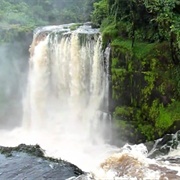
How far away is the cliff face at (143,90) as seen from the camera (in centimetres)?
1351

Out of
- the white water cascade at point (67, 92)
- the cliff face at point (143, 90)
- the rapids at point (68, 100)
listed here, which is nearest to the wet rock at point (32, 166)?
the rapids at point (68, 100)

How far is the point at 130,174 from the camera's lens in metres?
9.15

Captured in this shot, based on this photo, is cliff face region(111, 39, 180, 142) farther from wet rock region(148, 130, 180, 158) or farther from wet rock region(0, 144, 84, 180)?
wet rock region(0, 144, 84, 180)

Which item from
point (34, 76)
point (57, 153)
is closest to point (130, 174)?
point (57, 153)

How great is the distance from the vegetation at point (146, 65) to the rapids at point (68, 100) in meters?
0.77

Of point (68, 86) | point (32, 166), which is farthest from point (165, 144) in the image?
point (68, 86)

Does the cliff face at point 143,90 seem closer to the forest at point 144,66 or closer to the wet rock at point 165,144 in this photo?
the forest at point 144,66

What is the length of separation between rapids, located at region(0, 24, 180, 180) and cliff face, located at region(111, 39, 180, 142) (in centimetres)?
70

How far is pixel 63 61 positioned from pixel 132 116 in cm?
500

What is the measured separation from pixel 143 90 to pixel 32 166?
5601mm

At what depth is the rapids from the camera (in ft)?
50.3

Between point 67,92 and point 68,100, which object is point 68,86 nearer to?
point 67,92

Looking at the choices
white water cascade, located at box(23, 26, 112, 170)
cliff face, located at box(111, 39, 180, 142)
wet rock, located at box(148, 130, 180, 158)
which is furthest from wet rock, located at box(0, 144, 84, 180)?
cliff face, located at box(111, 39, 180, 142)

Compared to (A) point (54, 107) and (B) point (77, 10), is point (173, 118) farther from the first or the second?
(B) point (77, 10)
